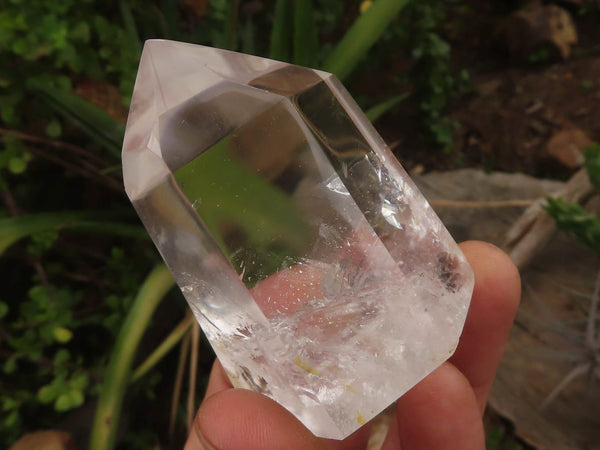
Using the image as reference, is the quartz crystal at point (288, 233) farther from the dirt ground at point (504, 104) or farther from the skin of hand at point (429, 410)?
the dirt ground at point (504, 104)

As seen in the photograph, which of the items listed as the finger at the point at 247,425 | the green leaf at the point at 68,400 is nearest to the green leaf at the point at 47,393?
the green leaf at the point at 68,400

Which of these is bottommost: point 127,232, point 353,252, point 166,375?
point 166,375

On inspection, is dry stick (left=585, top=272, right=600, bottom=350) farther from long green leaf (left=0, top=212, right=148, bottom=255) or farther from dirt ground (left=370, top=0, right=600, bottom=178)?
long green leaf (left=0, top=212, right=148, bottom=255)

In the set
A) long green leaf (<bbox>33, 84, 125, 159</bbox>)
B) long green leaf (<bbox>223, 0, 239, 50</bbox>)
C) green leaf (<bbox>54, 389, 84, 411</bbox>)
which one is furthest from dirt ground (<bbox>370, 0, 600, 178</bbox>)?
green leaf (<bbox>54, 389, 84, 411</bbox>)

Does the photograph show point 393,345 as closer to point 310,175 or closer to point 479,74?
point 310,175

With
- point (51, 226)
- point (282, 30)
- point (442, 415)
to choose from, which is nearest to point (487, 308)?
point (442, 415)

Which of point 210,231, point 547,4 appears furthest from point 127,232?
point 547,4
